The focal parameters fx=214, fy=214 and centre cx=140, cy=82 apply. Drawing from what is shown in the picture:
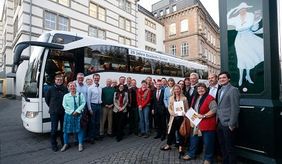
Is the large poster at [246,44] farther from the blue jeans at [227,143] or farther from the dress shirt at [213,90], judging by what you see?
the blue jeans at [227,143]

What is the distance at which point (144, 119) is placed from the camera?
773cm

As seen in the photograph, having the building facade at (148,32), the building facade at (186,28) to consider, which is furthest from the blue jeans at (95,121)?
the building facade at (186,28)

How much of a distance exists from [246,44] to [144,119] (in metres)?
4.27

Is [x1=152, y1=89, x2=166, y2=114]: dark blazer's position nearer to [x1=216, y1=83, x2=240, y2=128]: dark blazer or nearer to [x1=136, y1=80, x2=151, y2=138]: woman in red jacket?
[x1=136, y1=80, x2=151, y2=138]: woman in red jacket

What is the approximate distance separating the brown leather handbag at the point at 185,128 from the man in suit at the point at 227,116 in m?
0.89

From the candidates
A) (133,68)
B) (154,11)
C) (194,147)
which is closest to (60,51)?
(133,68)

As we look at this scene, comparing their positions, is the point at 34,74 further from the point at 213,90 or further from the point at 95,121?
the point at 213,90

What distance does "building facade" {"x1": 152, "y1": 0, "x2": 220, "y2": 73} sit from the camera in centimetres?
4134

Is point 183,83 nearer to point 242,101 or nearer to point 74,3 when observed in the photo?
point 242,101

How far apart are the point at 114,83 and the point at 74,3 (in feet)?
60.3

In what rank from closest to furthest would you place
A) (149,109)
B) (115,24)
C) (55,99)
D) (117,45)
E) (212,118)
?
(212,118) < (55,99) < (149,109) < (117,45) < (115,24)

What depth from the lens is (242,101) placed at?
488 cm

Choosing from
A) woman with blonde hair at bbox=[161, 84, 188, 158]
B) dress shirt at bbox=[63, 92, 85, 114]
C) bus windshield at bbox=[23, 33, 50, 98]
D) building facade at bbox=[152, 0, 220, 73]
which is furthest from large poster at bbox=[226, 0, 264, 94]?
building facade at bbox=[152, 0, 220, 73]

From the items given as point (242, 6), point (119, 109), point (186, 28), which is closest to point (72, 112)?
point (119, 109)
